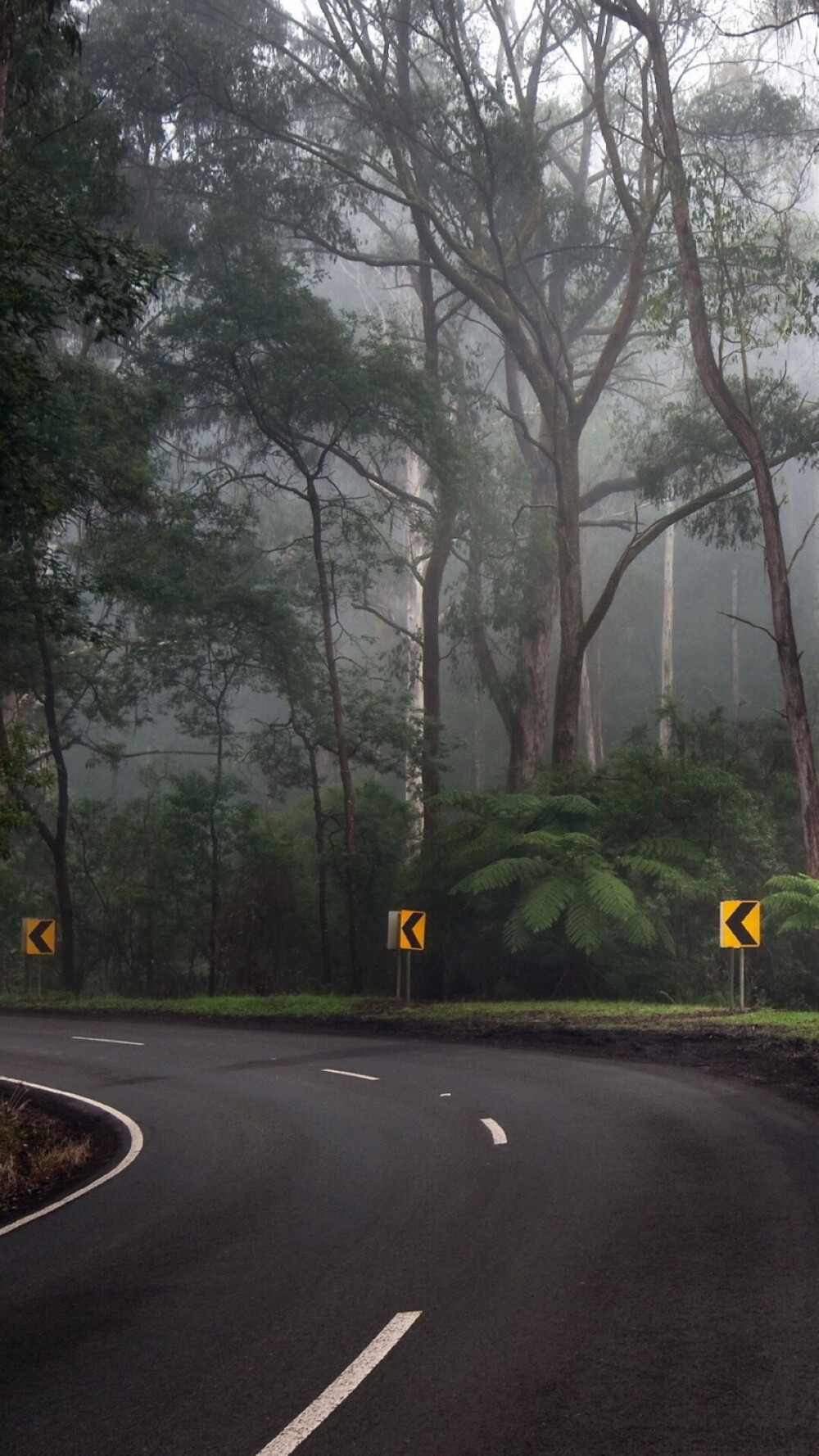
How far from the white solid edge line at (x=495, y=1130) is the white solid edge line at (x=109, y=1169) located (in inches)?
110

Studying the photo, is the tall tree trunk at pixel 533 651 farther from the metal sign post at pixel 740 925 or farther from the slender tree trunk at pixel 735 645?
the slender tree trunk at pixel 735 645

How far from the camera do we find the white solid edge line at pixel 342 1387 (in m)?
4.48

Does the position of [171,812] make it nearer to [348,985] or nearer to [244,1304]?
[348,985]

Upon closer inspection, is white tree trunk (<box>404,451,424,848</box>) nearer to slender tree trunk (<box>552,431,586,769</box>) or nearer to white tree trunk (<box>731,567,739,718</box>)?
slender tree trunk (<box>552,431,586,769</box>)

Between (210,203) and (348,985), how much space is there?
17351 mm

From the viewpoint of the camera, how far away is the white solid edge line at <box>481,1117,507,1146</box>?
10375mm

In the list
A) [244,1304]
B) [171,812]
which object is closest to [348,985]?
[171,812]

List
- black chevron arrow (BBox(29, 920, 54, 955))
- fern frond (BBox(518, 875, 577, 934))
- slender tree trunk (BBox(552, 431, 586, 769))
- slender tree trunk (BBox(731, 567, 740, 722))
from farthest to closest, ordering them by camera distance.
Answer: slender tree trunk (BBox(731, 567, 740, 722)) → slender tree trunk (BBox(552, 431, 586, 769)) → black chevron arrow (BBox(29, 920, 54, 955)) → fern frond (BBox(518, 875, 577, 934))

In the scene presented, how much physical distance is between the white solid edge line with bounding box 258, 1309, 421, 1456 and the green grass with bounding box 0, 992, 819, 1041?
37.2ft

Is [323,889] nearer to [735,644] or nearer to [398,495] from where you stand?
[398,495]

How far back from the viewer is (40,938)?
27812 millimetres

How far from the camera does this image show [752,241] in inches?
1038

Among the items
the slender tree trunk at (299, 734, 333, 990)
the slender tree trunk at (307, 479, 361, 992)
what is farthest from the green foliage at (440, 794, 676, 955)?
the slender tree trunk at (299, 734, 333, 990)

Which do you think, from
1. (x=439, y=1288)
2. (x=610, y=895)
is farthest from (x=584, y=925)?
(x=439, y=1288)
